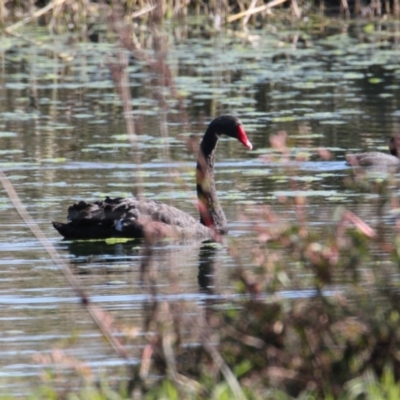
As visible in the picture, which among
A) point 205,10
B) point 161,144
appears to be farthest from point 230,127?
point 205,10

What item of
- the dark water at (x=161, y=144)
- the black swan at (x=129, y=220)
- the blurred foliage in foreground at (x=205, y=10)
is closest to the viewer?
the dark water at (x=161, y=144)

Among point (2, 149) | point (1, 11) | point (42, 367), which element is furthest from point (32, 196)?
point (1, 11)

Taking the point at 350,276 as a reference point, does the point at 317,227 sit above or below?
below

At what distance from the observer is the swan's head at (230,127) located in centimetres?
1179

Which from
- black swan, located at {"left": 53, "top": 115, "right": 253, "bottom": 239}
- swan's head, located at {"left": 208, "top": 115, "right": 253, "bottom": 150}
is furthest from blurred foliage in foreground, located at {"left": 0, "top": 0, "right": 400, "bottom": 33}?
black swan, located at {"left": 53, "top": 115, "right": 253, "bottom": 239}

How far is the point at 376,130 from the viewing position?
1644cm

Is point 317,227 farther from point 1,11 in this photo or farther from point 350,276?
point 1,11

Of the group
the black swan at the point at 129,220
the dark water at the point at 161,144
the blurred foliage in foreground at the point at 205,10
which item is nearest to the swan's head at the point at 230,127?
the dark water at the point at 161,144

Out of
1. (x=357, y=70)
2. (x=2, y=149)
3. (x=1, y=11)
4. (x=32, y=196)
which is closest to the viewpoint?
(x=32, y=196)

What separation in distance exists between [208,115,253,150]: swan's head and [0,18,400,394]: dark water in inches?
19.9

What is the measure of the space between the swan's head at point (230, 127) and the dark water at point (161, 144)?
1.66 ft

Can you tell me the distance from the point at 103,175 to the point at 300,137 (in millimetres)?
3037

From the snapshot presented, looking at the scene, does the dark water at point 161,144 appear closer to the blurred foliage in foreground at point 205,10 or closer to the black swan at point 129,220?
the black swan at point 129,220

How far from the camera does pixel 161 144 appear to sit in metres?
15.0
